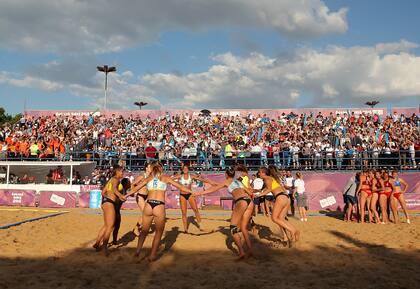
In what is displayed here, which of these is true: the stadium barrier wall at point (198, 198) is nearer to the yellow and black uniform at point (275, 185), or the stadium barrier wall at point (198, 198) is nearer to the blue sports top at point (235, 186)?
the yellow and black uniform at point (275, 185)

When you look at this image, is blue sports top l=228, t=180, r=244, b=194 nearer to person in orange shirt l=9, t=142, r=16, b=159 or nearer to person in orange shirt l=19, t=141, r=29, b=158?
person in orange shirt l=19, t=141, r=29, b=158

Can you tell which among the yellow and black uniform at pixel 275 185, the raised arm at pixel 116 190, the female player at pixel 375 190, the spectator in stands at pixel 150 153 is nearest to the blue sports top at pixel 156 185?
the raised arm at pixel 116 190

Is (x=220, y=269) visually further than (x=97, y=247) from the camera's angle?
No

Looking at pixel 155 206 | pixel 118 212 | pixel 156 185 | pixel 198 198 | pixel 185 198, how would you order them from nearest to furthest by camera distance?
1. pixel 155 206
2. pixel 156 185
3. pixel 118 212
4. pixel 185 198
5. pixel 198 198

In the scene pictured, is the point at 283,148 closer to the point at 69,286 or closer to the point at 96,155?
the point at 96,155

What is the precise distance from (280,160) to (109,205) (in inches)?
589

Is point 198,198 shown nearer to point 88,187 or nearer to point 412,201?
point 88,187

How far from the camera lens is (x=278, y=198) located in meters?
8.70

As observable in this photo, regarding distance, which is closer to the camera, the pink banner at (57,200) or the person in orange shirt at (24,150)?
the pink banner at (57,200)

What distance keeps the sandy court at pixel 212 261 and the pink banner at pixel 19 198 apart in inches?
349

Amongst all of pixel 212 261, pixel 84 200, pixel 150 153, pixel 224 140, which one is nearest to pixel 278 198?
pixel 212 261

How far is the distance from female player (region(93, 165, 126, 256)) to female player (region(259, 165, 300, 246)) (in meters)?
3.33

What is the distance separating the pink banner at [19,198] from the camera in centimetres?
1944

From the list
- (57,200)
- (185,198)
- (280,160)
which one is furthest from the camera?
(280,160)
